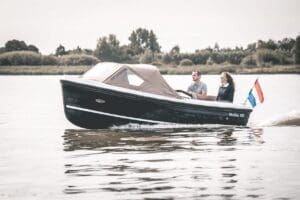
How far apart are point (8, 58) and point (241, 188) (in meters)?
91.6

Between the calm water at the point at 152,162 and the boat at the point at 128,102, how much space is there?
0.93ft

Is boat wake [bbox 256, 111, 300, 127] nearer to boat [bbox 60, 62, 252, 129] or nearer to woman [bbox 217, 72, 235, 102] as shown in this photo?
woman [bbox 217, 72, 235, 102]

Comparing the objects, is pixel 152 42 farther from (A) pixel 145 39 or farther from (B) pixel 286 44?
(B) pixel 286 44

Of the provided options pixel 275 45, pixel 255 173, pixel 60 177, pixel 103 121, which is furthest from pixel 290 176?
pixel 275 45

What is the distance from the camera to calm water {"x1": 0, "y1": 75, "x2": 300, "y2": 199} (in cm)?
1116

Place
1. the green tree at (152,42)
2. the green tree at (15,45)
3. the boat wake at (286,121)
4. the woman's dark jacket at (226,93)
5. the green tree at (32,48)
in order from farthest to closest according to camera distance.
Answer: the green tree at (152,42) < the green tree at (32,48) < the green tree at (15,45) < the boat wake at (286,121) < the woman's dark jacket at (226,93)

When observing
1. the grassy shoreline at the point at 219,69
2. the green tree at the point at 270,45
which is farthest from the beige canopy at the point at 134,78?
the green tree at the point at 270,45

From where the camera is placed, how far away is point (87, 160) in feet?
47.2

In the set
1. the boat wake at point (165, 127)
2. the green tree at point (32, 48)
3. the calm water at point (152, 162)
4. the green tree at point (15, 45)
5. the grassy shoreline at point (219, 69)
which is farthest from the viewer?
the green tree at point (32, 48)

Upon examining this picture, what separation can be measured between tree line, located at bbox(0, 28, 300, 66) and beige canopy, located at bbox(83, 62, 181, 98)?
68.6 metres

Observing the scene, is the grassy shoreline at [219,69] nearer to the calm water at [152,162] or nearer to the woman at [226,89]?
the calm water at [152,162]

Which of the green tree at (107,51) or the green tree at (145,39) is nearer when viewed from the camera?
the green tree at (107,51)

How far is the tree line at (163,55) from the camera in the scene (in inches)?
3509

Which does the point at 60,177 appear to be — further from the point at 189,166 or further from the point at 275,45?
the point at 275,45
